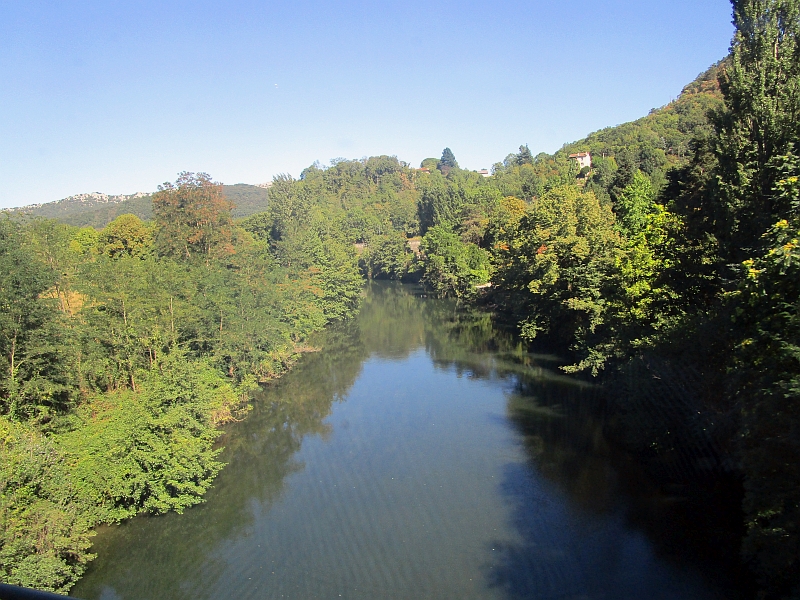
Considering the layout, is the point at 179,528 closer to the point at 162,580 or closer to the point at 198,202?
the point at 162,580

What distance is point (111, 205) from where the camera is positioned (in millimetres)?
94438

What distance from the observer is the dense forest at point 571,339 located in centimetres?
856

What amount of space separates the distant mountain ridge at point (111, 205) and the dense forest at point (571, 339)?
2194 inches

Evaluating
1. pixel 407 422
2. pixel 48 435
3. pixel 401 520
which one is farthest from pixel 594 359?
pixel 48 435

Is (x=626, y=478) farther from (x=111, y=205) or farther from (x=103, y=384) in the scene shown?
(x=111, y=205)

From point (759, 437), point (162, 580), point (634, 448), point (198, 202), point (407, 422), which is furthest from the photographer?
point (198, 202)

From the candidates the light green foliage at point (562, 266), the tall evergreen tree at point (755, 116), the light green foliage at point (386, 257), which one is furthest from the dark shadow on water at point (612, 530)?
the light green foliage at point (386, 257)

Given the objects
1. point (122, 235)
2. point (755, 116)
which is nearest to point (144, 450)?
point (755, 116)

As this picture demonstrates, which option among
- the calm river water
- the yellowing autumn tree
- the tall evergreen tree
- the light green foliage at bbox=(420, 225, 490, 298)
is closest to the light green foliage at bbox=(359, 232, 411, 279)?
the light green foliage at bbox=(420, 225, 490, 298)

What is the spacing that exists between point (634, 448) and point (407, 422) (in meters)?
6.92

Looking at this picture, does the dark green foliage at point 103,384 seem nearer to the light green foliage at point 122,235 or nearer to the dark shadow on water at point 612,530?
the dark shadow on water at point 612,530

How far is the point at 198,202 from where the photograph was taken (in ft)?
94.2

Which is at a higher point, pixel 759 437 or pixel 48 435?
pixel 759 437

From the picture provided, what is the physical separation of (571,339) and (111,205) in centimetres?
8992
